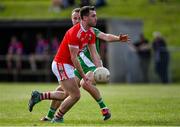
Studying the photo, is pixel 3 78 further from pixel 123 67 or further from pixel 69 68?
pixel 69 68

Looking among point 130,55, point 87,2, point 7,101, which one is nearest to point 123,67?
point 130,55

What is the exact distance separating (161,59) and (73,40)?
22020 mm

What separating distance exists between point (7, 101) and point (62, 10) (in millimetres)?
24793

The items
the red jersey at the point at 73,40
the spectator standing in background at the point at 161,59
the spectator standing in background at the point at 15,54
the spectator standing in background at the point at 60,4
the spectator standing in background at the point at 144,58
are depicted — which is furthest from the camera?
the spectator standing in background at the point at 60,4

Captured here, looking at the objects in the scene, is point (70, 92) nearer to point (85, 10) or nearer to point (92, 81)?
point (92, 81)

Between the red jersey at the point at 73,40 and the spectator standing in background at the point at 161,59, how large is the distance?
21181 millimetres

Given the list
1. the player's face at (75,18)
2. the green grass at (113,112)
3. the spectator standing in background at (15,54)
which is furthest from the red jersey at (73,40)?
the spectator standing in background at (15,54)

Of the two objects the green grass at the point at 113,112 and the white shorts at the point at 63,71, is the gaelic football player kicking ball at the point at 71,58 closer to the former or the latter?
the white shorts at the point at 63,71

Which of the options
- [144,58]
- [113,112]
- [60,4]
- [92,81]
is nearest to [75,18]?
[92,81]

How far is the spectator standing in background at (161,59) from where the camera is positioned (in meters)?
36.8

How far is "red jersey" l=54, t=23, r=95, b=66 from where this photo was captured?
15.3 metres

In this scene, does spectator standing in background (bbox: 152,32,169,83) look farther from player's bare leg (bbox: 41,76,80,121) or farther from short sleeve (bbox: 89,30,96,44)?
short sleeve (bbox: 89,30,96,44)

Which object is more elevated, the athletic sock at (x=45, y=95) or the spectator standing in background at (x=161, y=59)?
the athletic sock at (x=45, y=95)

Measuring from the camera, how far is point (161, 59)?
121ft
